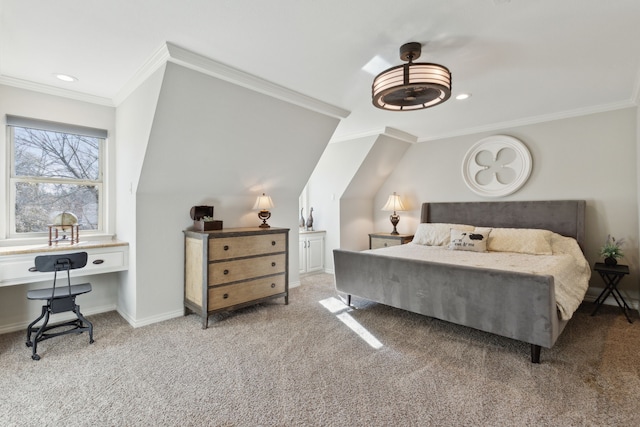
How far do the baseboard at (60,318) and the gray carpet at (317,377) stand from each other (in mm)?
109

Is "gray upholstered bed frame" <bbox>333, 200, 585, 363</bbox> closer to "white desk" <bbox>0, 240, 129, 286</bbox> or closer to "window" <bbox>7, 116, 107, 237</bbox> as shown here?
"white desk" <bbox>0, 240, 129, 286</bbox>

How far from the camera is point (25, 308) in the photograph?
2.97 m

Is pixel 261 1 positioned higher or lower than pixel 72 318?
higher

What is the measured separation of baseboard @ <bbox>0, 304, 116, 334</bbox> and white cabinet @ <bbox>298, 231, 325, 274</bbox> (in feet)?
8.62

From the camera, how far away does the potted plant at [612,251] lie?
3424 mm

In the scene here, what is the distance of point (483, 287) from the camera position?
101 inches

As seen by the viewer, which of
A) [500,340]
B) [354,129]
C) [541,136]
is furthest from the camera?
[354,129]

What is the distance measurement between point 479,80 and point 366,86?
103 centimetres

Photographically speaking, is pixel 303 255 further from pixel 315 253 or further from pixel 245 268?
pixel 245 268

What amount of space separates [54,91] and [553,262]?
513cm

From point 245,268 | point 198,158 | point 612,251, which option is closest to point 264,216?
A: point 245,268

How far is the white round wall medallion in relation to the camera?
421 cm

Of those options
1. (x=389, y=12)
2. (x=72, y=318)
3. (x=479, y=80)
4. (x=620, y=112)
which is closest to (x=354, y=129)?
(x=479, y=80)

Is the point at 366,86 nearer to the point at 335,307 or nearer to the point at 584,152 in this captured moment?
the point at 335,307
